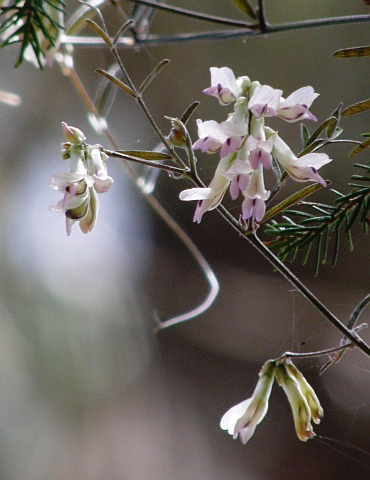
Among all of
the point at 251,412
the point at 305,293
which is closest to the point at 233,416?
the point at 251,412

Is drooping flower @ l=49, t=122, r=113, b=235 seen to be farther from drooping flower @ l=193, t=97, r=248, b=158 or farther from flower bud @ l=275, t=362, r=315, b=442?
flower bud @ l=275, t=362, r=315, b=442

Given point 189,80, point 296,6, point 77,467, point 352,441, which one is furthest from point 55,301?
point 296,6

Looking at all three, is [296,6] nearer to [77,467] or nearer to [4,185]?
[4,185]

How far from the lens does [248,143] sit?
31 centimetres

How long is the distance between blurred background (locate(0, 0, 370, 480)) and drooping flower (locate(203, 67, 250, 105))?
1105 millimetres

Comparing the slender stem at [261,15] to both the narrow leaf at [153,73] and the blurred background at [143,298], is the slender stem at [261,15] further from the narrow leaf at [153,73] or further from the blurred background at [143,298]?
the blurred background at [143,298]

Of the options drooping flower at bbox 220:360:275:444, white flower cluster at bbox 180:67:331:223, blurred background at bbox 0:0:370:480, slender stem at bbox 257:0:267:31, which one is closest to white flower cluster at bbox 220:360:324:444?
drooping flower at bbox 220:360:275:444

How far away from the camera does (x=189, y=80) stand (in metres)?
1.59

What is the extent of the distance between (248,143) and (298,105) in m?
0.04

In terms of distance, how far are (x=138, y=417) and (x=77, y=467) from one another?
0.82 feet

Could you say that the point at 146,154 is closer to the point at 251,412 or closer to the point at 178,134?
the point at 178,134

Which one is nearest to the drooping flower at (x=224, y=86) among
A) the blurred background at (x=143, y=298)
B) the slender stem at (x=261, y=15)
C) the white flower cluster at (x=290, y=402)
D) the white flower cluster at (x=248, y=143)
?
the white flower cluster at (x=248, y=143)

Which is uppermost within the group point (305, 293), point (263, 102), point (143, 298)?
point (263, 102)

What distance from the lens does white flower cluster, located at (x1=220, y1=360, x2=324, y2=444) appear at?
1.26 feet
